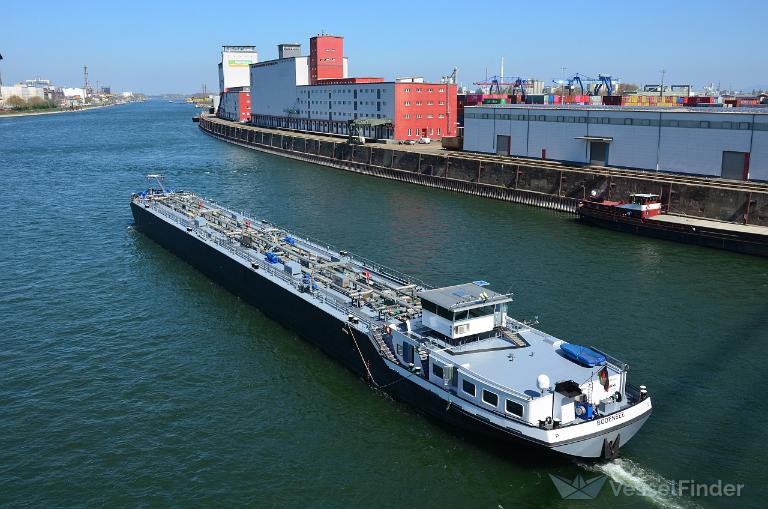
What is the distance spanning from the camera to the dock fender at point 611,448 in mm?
18609

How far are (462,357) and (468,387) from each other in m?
1.56

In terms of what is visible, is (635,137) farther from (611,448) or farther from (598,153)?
(611,448)

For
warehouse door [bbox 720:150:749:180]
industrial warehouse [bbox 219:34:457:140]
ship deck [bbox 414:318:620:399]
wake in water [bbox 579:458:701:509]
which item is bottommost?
wake in water [bbox 579:458:701:509]

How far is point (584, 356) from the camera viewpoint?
20.7 meters

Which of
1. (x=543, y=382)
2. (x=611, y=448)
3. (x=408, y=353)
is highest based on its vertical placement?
(x=543, y=382)

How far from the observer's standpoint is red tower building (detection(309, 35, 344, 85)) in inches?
4813

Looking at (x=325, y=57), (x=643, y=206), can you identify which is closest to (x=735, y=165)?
(x=643, y=206)

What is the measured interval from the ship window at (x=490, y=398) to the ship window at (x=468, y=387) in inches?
18.9

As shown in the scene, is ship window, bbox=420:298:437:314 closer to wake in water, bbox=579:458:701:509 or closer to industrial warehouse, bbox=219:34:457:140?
wake in water, bbox=579:458:701:509

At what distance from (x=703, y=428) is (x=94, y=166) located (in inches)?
3665

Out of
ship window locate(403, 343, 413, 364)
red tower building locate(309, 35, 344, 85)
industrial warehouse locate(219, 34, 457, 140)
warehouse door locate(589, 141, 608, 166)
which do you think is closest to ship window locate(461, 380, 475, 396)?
ship window locate(403, 343, 413, 364)

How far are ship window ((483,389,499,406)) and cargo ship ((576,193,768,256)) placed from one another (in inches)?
1253

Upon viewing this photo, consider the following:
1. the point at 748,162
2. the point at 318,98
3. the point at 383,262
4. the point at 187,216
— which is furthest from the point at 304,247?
the point at 318,98

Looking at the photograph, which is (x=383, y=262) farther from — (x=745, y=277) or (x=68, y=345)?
(x=745, y=277)
